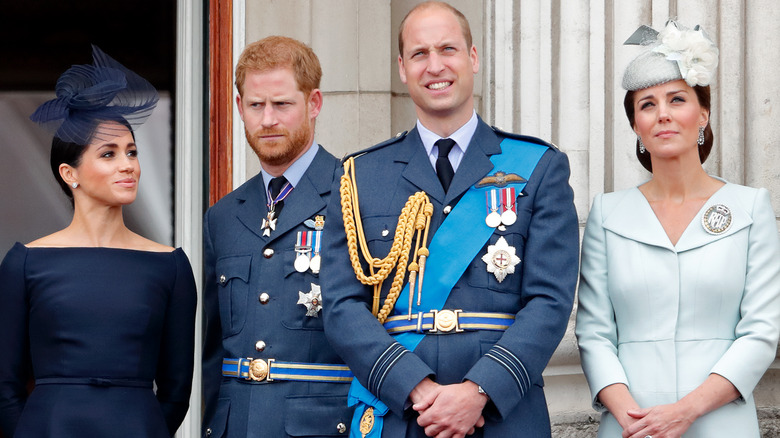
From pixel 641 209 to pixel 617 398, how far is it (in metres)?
0.55

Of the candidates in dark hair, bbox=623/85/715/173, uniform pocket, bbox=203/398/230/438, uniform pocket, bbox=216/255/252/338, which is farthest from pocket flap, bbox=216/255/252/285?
dark hair, bbox=623/85/715/173

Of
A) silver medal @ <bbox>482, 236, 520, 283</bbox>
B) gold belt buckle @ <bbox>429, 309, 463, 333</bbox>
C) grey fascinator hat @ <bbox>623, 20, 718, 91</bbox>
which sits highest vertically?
grey fascinator hat @ <bbox>623, 20, 718, 91</bbox>

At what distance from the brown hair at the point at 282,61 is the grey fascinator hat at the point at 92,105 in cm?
32

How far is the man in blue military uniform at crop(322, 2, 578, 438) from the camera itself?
2957 mm

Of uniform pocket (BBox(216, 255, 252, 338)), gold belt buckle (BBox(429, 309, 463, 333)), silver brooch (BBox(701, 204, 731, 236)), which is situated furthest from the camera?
uniform pocket (BBox(216, 255, 252, 338))

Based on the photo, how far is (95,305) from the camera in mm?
3363

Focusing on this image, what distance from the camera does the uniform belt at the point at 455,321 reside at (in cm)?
305

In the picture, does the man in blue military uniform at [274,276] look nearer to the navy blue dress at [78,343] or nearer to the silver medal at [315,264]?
the silver medal at [315,264]

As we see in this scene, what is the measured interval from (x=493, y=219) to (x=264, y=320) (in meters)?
0.84

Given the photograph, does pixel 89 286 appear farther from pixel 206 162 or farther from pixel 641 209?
pixel 206 162

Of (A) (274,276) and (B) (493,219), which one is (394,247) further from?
(A) (274,276)

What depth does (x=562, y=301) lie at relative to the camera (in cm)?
304

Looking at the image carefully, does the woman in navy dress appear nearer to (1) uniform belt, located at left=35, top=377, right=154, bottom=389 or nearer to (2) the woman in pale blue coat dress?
(1) uniform belt, located at left=35, top=377, right=154, bottom=389

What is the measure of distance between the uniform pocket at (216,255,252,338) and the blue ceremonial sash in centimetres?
58
